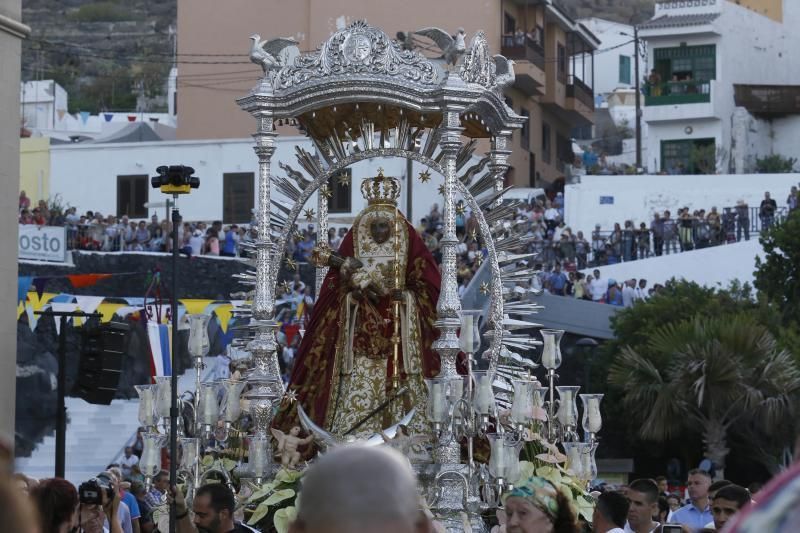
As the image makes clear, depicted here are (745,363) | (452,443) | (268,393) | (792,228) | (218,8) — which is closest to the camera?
(452,443)

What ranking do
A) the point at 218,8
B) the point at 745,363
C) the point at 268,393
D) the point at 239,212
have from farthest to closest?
the point at 218,8, the point at 239,212, the point at 745,363, the point at 268,393

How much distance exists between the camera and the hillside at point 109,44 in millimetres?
81812

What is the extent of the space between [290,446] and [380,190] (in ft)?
8.25

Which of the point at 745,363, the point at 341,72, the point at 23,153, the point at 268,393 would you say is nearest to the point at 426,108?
the point at 341,72

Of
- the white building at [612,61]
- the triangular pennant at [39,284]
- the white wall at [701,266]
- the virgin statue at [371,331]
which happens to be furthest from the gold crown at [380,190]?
the white building at [612,61]

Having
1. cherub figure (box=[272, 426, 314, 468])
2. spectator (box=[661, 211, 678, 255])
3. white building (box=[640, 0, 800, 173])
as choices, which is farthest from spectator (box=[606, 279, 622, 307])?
cherub figure (box=[272, 426, 314, 468])

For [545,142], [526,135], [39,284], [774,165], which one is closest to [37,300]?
[39,284]

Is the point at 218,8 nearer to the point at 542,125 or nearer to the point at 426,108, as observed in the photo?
the point at 542,125

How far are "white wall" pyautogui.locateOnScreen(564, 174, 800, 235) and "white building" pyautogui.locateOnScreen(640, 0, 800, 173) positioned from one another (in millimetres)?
4899

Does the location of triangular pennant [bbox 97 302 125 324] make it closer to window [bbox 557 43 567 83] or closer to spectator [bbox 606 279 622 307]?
spectator [bbox 606 279 622 307]

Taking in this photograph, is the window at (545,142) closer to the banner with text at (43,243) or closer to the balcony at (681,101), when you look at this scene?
the balcony at (681,101)

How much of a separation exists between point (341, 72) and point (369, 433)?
2.99 meters

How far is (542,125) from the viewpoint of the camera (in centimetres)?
4822

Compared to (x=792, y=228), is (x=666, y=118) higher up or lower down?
higher up
